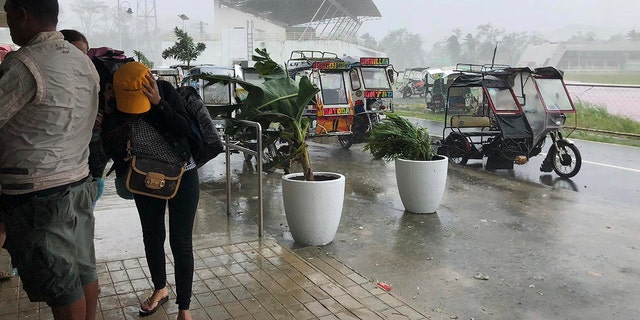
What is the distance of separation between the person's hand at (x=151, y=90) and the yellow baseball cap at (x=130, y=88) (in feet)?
0.05

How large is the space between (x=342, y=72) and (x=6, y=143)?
9368 mm

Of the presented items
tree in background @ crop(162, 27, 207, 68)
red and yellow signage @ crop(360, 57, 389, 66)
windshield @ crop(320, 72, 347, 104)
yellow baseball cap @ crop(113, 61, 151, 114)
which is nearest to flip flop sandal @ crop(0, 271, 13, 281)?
yellow baseball cap @ crop(113, 61, 151, 114)

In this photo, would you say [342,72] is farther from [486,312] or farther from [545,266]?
[486,312]

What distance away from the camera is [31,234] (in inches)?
76.9

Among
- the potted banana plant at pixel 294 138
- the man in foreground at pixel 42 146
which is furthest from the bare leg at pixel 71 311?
the potted banana plant at pixel 294 138

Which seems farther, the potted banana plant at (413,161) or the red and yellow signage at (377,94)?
the red and yellow signage at (377,94)

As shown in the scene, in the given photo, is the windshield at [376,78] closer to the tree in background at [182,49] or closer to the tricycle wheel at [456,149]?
the tricycle wheel at [456,149]

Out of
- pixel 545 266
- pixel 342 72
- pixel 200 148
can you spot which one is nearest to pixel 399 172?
pixel 545 266

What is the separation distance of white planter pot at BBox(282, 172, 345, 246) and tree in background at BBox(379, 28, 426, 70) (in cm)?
5833

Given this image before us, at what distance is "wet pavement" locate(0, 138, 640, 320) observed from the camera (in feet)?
10.8

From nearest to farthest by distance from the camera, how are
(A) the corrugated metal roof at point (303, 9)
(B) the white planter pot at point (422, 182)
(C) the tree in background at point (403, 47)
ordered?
(B) the white planter pot at point (422, 182) → (A) the corrugated metal roof at point (303, 9) → (C) the tree in background at point (403, 47)

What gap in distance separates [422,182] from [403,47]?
59.5m

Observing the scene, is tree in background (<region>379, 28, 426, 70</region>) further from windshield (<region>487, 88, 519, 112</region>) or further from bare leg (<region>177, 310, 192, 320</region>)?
bare leg (<region>177, 310, 192, 320</region>)

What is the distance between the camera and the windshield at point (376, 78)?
1166cm
